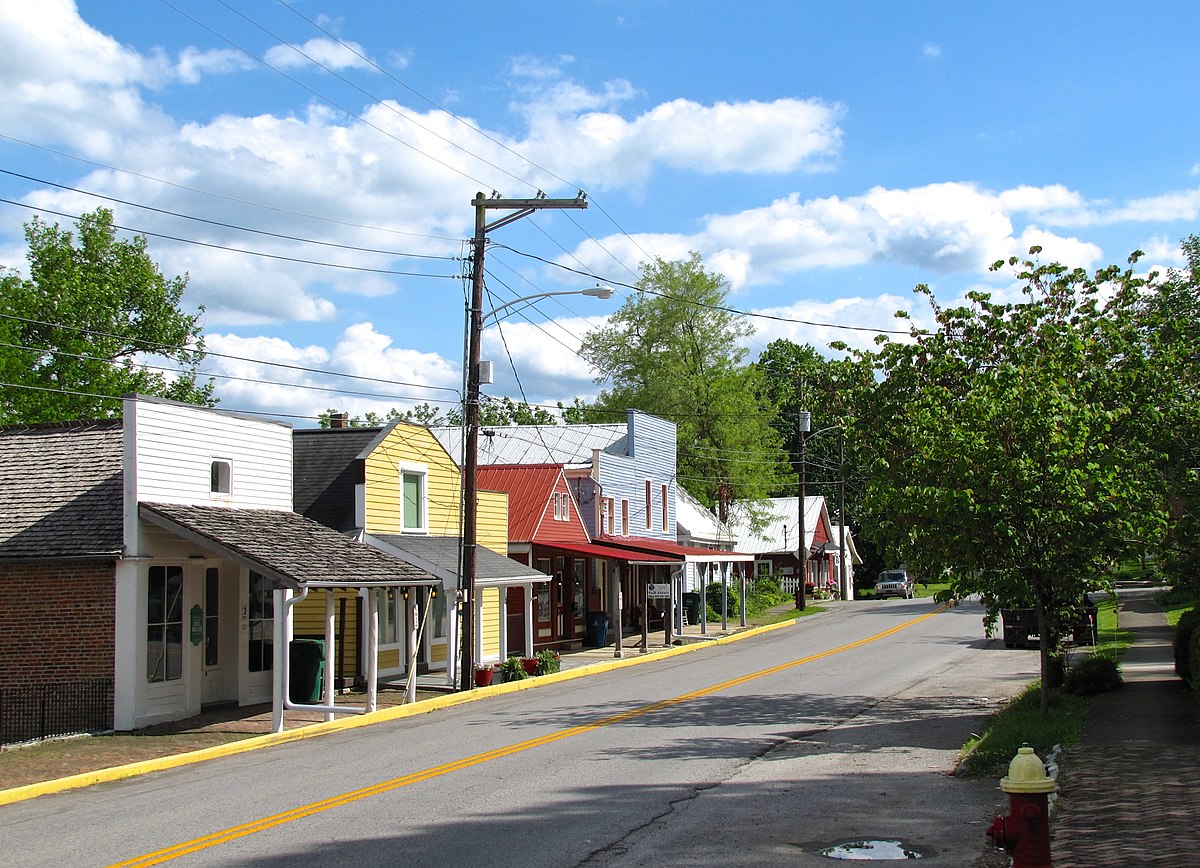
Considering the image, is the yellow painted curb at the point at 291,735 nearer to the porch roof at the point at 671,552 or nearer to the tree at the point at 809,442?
the porch roof at the point at 671,552

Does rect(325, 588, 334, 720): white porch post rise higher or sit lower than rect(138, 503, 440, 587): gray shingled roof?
lower

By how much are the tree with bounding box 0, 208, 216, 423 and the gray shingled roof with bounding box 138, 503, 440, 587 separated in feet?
81.7

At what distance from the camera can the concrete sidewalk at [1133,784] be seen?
8.65 metres

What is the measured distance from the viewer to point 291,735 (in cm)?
1783

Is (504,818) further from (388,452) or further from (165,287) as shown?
(165,287)

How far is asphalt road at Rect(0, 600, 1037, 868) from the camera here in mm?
9617

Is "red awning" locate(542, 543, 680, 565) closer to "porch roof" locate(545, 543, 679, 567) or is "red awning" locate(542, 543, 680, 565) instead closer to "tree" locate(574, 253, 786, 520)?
"porch roof" locate(545, 543, 679, 567)

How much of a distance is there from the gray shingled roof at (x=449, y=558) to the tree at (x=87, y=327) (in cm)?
2084

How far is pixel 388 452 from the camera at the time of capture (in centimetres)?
2684

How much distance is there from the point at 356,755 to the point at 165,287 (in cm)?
4078

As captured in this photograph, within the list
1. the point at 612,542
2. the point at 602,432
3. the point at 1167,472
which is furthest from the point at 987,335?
the point at 602,432

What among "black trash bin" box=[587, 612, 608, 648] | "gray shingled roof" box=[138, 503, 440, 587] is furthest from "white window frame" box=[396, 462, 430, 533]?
"black trash bin" box=[587, 612, 608, 648]

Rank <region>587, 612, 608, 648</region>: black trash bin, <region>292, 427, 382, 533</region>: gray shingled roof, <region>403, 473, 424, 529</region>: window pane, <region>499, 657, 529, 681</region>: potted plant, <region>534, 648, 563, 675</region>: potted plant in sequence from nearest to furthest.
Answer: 1. <region>499, 657, 529, 681</region>: potted plant
2. <region>292, 427, 382, 533</region>: gray shingled roof
3. <region>534, 648, 563, 675</region>: potted plant
4. <region>403, 473, 424, 529</region>: window pane
5. <region>587, 612, 608, 648</region>: black trash bin

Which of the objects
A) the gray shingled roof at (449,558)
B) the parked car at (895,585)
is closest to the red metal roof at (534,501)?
the gray shingled roof at (449,558)
